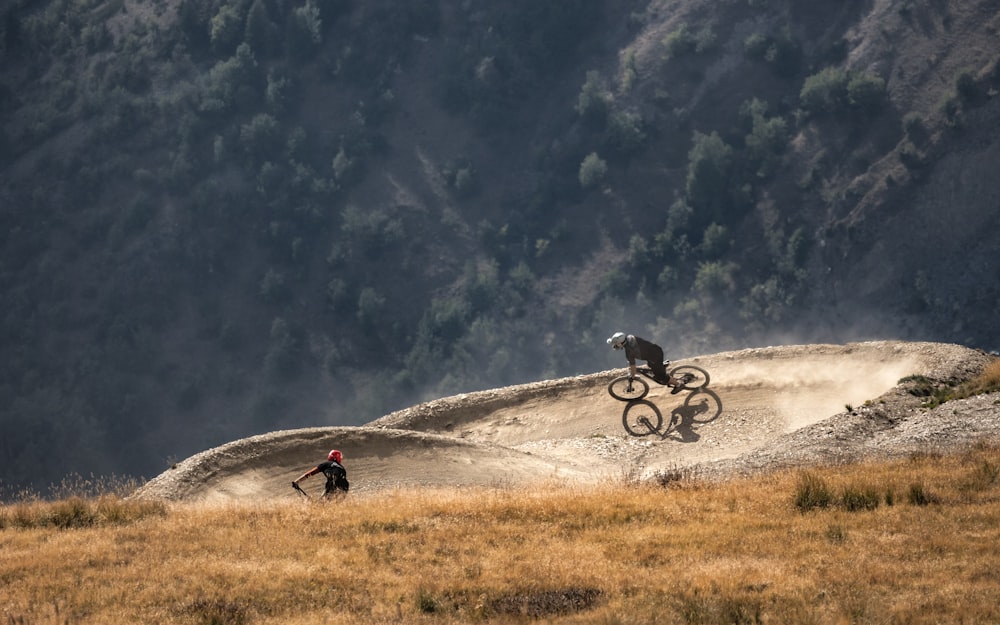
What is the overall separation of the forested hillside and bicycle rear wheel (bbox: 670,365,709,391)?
231ft

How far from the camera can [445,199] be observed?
135 m

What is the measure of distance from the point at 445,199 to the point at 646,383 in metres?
97.6

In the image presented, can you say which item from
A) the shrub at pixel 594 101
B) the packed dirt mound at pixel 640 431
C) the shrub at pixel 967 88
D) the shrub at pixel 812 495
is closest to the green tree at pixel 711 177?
the shrub at pixel 594 101

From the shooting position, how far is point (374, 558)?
21.7m

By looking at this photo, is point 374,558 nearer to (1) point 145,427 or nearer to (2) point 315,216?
(1) point 145,427

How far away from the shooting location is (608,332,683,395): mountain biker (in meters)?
36.5

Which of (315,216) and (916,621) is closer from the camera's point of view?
(916,621)

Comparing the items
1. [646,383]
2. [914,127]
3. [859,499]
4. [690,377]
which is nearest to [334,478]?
[859,499]

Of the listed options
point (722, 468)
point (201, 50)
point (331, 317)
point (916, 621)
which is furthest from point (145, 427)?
point (916, 621)

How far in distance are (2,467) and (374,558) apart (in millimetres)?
107323

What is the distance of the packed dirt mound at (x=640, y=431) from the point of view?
2928cm

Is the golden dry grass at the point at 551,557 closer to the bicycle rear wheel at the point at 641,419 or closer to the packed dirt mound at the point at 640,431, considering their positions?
the packed dirt mound at the point at 640,431

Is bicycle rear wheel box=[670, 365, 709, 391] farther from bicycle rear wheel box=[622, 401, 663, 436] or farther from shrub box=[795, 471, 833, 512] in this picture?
shrub box=[795, 471, 833, 512]

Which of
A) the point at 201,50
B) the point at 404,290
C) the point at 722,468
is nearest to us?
the point at 722,468
